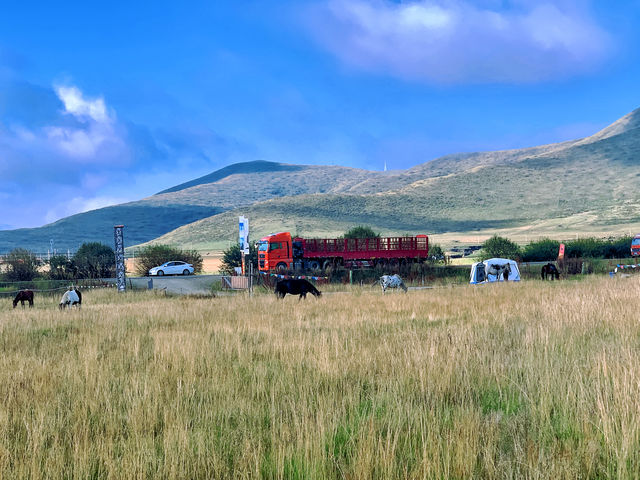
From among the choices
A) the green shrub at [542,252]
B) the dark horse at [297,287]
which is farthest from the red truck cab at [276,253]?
the green shrub at [542,252]

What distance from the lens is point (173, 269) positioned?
156 feet

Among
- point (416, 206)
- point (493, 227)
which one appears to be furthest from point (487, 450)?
point (416, 206)

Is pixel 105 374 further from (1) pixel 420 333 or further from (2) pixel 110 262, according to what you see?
(2) pixel 110 262

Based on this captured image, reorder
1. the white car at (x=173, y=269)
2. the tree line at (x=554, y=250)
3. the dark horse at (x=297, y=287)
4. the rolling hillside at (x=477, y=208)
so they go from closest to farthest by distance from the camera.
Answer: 1. the dark horse at (x=297, y=287)
2. the tree line at (x=554, y=250)
3. the white car at (x=173, y=269)
4. the rolling hillside at (x=477, y=208)

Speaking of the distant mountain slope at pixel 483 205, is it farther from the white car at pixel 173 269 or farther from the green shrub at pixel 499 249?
the white car at pixel 173 269

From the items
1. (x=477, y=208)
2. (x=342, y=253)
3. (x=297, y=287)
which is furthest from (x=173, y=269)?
(x=477, y=208)

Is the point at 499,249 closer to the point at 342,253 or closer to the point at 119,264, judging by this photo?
the point at 342,253

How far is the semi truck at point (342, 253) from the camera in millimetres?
36500

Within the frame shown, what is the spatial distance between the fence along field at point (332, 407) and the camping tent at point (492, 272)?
18168mm

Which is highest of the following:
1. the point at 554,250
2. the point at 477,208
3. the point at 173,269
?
the point at 477,208

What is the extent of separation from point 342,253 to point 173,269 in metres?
18.7

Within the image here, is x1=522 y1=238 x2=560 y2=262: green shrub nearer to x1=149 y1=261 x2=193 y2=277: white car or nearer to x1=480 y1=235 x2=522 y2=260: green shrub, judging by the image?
x1=480 y1=235 x2=522 y2=260: green shrub

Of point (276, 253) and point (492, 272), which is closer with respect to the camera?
point (492, 272)

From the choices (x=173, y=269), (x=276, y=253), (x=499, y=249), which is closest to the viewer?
(x=276, y=253)
